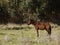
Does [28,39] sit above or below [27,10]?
above

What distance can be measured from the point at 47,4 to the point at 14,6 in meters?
4.57

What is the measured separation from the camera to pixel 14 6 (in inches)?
1387

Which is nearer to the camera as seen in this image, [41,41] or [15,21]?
[41,41]

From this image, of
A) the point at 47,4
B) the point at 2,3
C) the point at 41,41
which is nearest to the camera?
the point at 41,41

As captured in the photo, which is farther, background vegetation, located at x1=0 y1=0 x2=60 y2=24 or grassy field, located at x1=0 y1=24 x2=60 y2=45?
background vegetation, located at x1=0 y1=0 x2=60 y2=24

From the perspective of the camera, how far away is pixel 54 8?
3656 centimetres

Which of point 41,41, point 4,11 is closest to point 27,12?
point 4,11

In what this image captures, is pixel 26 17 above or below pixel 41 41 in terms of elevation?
below

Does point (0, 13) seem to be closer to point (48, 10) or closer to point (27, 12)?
point (27, 12)

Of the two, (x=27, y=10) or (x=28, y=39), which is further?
(x=27, y=10)

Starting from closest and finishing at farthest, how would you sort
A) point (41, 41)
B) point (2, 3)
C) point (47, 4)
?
point (41, 41) → point (47, 4) → point (2, 3)

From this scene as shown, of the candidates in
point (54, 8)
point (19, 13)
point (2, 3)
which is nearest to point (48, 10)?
point (54, 8)

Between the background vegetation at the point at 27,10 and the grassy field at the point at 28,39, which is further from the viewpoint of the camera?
the background vegetation at the point at 27,10

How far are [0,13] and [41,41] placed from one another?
20788mm
